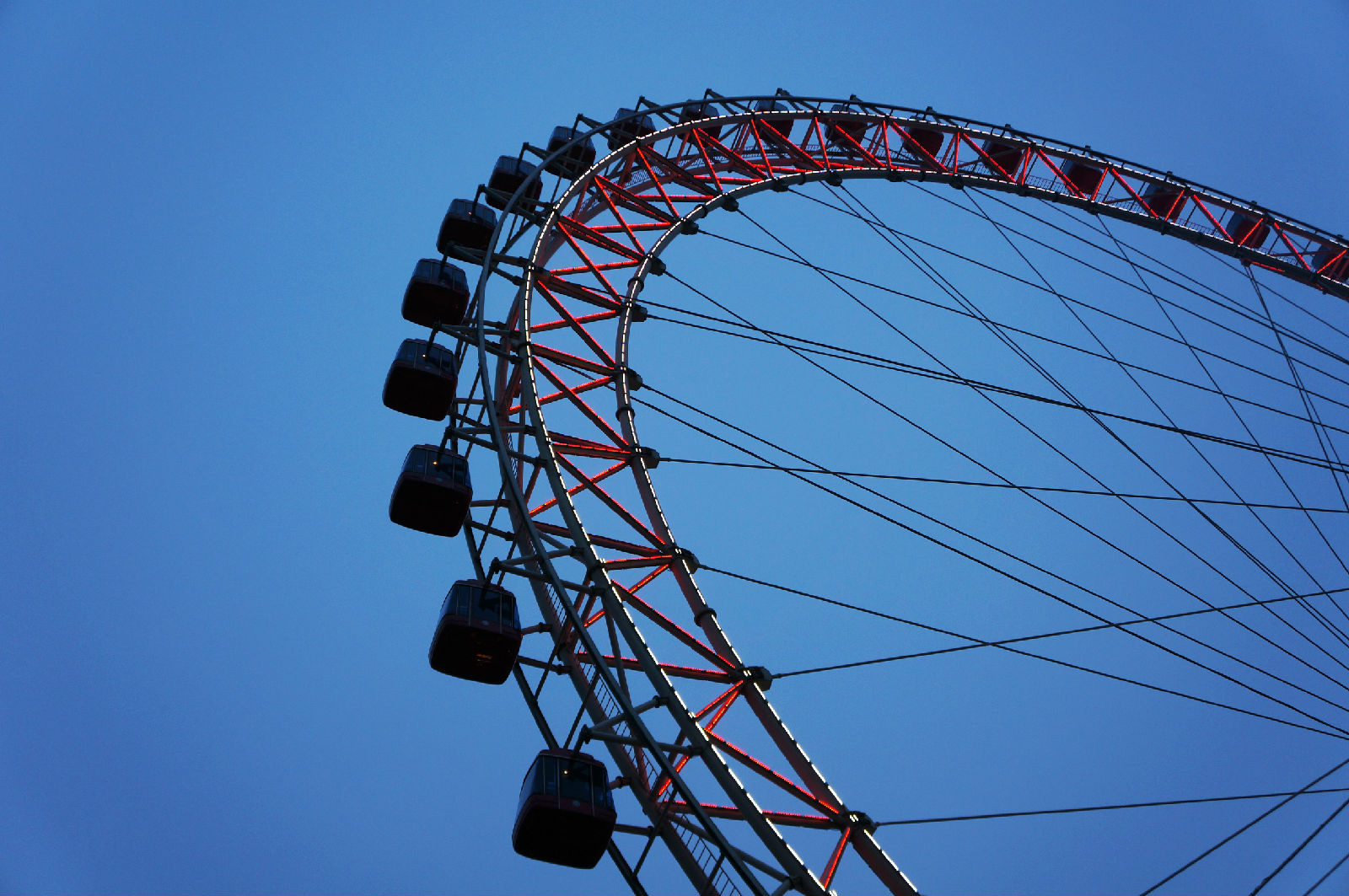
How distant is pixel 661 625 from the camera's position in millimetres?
14656

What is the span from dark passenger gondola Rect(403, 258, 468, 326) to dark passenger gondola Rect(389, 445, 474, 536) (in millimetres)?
4470

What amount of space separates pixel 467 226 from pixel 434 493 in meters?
8.18

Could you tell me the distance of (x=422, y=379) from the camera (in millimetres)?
18031

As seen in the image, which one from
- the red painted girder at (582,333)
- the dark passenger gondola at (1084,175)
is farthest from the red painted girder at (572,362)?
the dark passenger gondola at (1084,175)

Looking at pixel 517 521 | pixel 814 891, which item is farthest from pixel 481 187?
pixel 814 891

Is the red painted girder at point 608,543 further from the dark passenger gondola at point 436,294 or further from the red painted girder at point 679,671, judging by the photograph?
the dark passenger gondola at point 436,294

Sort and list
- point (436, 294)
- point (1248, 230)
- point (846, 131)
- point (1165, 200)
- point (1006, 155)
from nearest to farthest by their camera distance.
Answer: point (436, 294) → point (846, 131) → point (1006, 155) → point (1165, 200) → point (1248, 230)

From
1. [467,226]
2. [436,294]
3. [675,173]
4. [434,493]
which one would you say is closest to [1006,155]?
[675,173]

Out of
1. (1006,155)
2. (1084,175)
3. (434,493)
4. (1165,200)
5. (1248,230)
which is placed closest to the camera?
(434,493)

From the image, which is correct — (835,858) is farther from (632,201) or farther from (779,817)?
(632,201)

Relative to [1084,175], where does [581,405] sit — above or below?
below

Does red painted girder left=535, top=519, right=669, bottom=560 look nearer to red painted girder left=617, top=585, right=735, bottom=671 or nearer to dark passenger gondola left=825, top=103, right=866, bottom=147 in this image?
red painted girder left=617, top=585, right=735, bottom=671

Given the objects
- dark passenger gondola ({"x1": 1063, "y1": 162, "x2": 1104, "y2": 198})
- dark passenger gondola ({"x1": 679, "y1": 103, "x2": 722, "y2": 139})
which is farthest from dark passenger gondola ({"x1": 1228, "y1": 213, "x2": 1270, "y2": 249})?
dark passenger gondola ({"x1": 679, "y1": 103, "x2": 722, "y2": 139})

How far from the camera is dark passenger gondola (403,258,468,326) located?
20.1 metres
